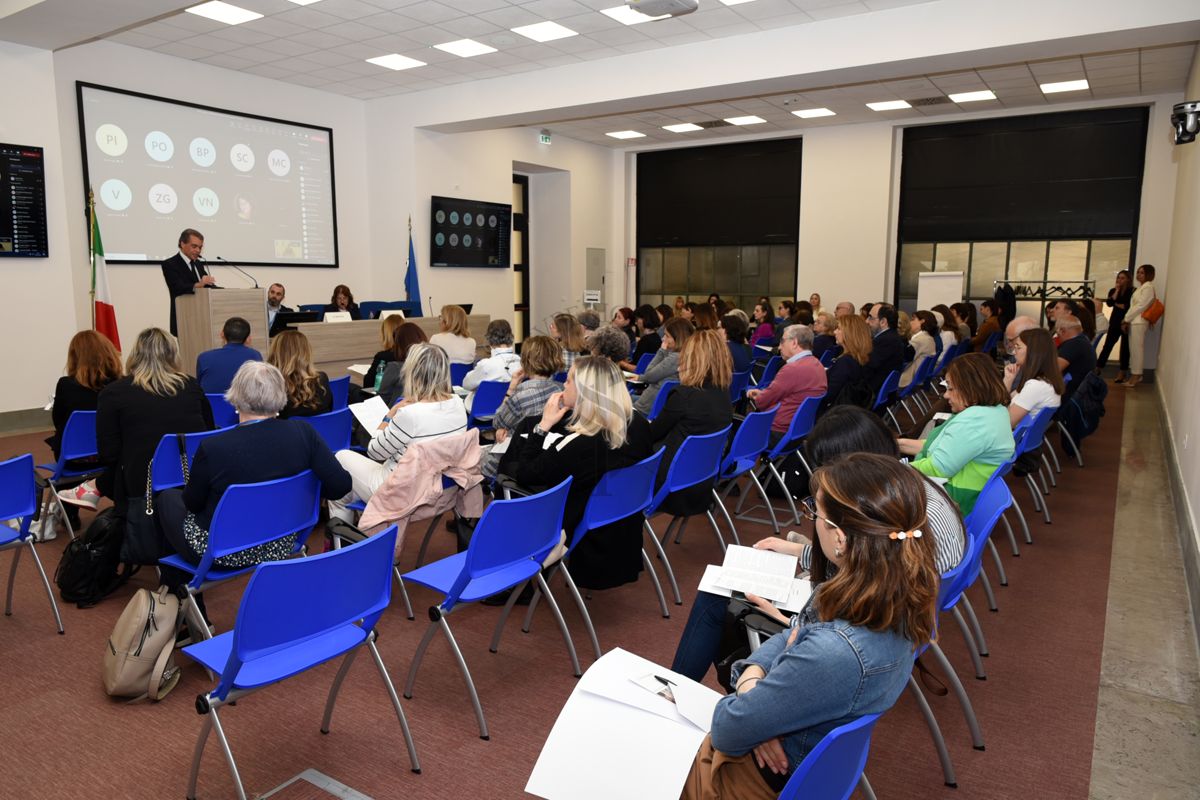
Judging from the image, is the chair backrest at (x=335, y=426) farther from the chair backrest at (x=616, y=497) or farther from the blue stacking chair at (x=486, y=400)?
the chair backrest at (x=616, y=497)

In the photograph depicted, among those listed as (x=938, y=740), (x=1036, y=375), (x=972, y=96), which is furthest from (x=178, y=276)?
(x=972, y=96)

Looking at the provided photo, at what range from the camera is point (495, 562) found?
8.93 ft

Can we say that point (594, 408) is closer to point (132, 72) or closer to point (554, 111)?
point (554, 111)

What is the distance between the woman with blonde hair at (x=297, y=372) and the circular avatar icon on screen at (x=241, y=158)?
6095 millimetres

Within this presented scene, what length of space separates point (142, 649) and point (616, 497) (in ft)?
6.00

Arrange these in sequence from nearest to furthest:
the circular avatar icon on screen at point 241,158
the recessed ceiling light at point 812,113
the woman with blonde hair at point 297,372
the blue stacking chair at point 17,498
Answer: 1. the blue stacking chair at point 17,498
2. the woman with blonde hair at point 297,372
3. the circular avatar icon on screen at point 241,158
4. the recessed ceiling light at point 812,113

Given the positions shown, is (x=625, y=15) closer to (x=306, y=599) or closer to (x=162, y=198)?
(x=162, y=198)

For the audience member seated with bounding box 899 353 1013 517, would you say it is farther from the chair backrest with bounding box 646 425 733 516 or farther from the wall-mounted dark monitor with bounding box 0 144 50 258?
the wall-mounted dark monitor with bounding box 0 144 50 258

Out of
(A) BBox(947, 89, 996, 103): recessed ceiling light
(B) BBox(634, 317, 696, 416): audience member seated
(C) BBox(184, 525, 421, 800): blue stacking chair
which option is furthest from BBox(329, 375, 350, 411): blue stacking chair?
(A) BBox(947, 89, 996, 103): recessed ceiling light

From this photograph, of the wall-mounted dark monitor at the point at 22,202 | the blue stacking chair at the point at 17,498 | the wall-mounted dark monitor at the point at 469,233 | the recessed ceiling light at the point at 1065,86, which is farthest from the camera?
the wall-mounted dark monitor at the point at 469,233

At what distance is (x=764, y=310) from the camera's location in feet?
33.2

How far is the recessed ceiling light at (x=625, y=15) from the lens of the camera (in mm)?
7414

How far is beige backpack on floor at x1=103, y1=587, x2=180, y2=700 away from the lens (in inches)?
109

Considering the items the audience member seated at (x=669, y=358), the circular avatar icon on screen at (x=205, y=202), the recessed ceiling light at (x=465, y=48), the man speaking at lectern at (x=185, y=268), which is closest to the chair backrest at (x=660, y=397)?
the audience member seated at (x=669, y=358)
